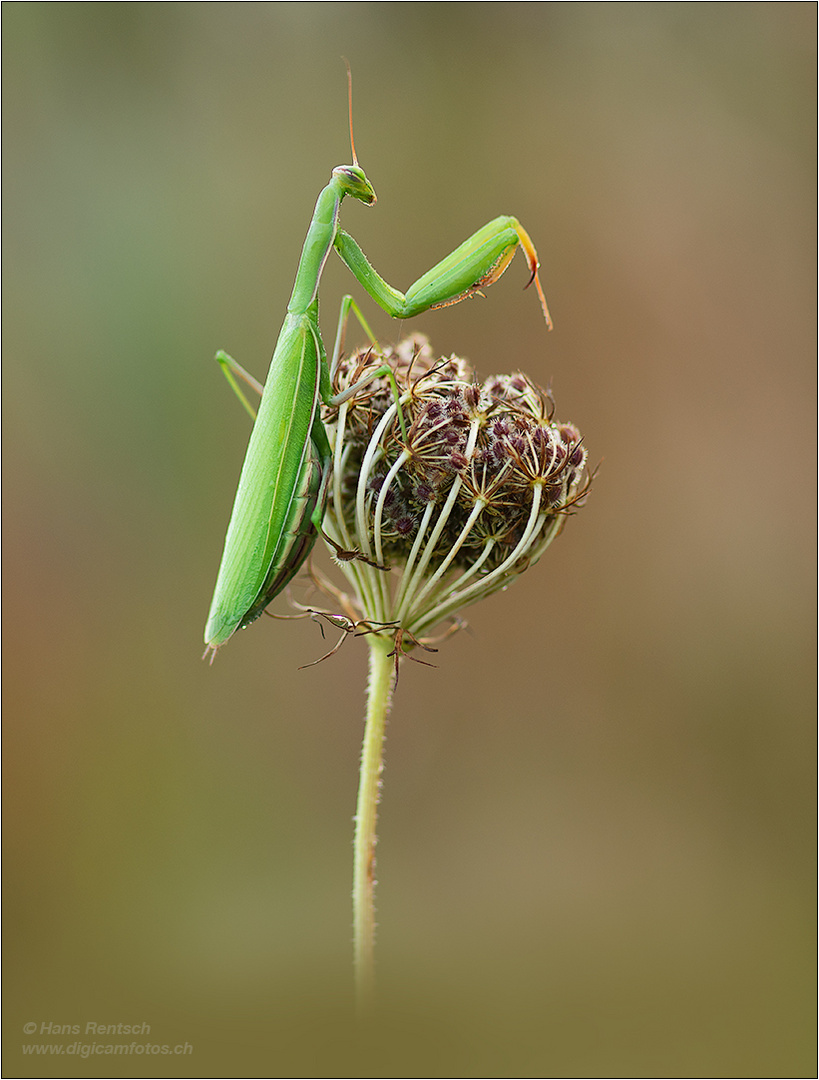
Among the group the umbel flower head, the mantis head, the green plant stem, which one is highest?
the mantis head

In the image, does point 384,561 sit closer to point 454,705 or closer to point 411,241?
point 454,705

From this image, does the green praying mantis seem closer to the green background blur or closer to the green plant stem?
the green plant stem

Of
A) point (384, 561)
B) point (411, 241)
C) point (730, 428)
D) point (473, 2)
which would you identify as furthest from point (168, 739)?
point (473, 2)

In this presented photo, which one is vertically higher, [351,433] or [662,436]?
[662,436]

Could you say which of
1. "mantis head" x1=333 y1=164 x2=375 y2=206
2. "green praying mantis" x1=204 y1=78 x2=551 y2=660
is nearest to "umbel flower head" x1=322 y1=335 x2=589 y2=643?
"green praying mantis" x1=204 y1=78 x2=551 y2=660

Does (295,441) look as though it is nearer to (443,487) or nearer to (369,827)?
(443,487)

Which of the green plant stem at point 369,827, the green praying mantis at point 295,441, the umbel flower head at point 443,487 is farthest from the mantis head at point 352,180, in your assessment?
the green plant stem at point 369,827
